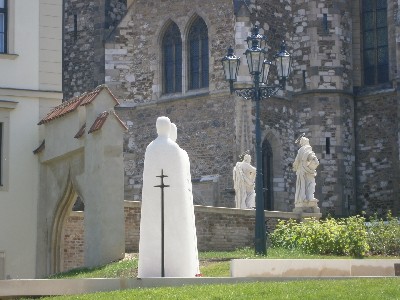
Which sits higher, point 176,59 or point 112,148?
point 176,59

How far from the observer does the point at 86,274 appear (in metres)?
26.7

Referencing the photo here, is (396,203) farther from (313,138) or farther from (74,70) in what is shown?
(74,70)

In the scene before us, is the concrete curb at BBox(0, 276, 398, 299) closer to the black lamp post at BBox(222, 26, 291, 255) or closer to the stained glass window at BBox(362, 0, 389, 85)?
the black lamp post at BBox(222, 26, 291, 255)

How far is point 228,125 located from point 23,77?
11.9 m

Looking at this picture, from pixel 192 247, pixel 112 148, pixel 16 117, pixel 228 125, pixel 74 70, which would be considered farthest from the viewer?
pixel 74 70

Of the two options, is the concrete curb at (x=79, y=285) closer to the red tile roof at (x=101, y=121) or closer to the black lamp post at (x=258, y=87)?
the red tile roof at (x=101, y=121)

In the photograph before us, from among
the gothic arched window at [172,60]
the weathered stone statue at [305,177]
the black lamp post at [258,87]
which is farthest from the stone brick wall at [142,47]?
the black lamp post at [258,87]

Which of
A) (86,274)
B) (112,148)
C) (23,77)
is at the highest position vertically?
(23,77)

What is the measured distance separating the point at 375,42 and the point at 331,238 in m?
16.9

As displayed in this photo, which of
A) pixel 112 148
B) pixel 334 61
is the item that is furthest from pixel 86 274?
pixel 334 61

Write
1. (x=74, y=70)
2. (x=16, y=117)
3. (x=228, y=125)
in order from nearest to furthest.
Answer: (x=16, y=117), (x=228, y=125), (x=74, y=70)

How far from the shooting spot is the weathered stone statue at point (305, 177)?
3678 cm

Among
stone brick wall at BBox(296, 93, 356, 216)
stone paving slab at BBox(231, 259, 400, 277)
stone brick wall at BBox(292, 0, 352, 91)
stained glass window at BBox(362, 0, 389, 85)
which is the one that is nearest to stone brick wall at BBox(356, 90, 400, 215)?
stone brick wall at BBox(296, 93, 356, 216)

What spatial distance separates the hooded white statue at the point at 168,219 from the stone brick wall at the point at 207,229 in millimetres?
7005
